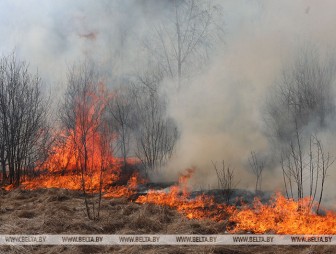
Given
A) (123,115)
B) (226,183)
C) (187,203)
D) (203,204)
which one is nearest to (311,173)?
(226,183)

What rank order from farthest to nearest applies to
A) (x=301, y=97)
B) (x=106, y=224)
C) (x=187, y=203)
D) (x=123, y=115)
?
(x=123, y=115) < (x=301, y=97) < (x=187, y=203) < (x=106, y=224)

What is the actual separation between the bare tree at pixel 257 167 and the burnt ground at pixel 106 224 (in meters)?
4.10

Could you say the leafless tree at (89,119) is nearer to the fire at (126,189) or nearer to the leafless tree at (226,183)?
the fire at (126,189)

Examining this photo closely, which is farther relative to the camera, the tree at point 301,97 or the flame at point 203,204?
the tree at point 301,97

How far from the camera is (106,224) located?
873cm

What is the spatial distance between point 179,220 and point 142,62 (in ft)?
46.2

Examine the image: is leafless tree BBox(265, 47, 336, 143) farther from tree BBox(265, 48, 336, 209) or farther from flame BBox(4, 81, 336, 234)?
flame BBox(4, 81, 336, 234)

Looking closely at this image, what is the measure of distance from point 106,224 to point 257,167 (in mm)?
7009

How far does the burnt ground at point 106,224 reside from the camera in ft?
23.2

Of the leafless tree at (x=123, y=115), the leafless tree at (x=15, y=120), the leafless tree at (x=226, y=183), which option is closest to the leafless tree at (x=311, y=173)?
the leafless tree at (x=226, y=183)

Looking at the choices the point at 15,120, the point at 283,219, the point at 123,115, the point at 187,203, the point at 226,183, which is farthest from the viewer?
the point at 123,115

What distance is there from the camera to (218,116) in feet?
52.1

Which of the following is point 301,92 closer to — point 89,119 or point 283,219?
point 283,219

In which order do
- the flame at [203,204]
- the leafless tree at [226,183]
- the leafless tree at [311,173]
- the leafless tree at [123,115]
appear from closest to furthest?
the flame at [203,204], the leafless tree at [311,173], the leafless tree at [226,183], the leafless tree at [123,115]
